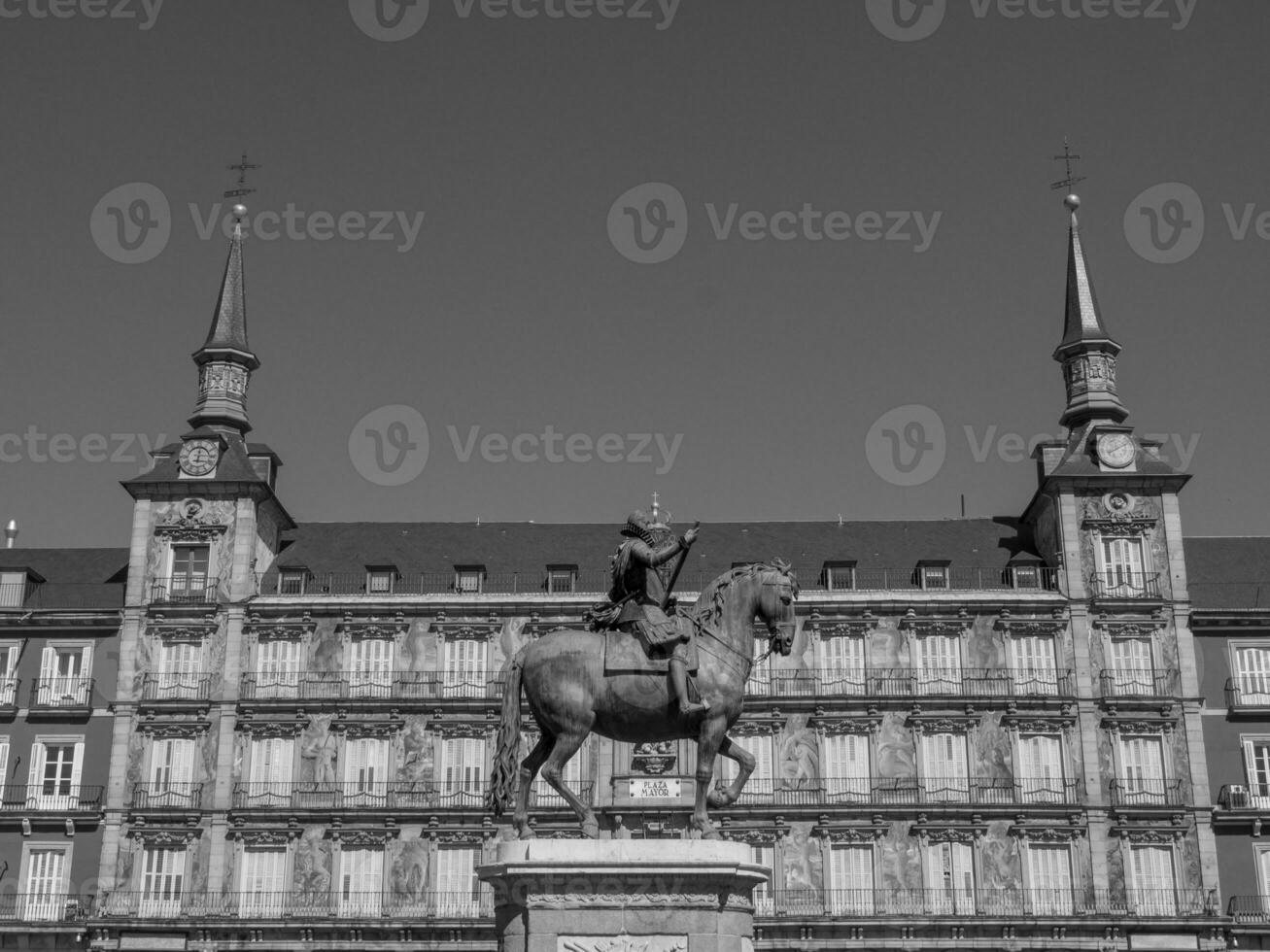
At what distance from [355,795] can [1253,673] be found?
35.3 metres

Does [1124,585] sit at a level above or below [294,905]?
above

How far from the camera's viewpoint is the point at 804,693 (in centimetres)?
6341

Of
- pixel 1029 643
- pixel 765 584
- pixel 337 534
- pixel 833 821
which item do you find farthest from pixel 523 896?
pixel 337 534

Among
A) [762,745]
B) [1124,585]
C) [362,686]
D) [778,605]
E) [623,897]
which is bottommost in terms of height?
[623,897]

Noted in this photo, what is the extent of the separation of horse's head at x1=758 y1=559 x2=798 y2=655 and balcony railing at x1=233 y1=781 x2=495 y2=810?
4359 cm

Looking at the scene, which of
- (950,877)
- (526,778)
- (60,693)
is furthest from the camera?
(60,693)

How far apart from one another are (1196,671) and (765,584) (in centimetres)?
4812

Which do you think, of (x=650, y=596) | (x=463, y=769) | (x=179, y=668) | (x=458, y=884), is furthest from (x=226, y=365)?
(x=650, y=596)

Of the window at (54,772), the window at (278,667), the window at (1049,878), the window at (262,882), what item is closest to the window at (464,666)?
the window at (278,667)

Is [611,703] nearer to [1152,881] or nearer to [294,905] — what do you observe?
[294,905]

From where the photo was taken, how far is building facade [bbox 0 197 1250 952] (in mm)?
60188

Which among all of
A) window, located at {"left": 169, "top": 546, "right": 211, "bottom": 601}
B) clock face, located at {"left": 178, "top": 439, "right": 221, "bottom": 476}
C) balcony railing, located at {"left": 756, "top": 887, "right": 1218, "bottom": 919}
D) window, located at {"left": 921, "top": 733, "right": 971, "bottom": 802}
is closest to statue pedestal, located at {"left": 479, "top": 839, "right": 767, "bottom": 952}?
balcony railing, located at {"left": 756, "top": 887, "right": 1218, "bottom": 919}

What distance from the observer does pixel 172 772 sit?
62500mm

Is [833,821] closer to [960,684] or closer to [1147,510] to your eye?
[960,684]
